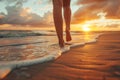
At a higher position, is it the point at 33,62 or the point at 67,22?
the point at 67,22

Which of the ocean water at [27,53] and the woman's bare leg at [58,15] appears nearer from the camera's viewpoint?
the ocean water at [27,53]

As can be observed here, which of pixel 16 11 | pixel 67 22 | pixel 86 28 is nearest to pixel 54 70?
pixel 67 22

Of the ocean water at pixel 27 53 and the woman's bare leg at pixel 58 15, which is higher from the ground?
the woman's bare leg at pixel 58 15

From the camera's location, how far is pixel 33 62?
2328 millimetres

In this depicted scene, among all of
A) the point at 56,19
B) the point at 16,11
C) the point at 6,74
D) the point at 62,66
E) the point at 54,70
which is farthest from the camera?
the point at 16,11

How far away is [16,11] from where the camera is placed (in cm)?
3991

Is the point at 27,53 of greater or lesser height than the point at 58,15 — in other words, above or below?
below

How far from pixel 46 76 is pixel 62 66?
43 centimetres

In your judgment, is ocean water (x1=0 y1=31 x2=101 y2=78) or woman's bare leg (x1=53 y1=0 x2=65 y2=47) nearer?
ocean water (x1=0 y1=31 x2=101 y2=78)

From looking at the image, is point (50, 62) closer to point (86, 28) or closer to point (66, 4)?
point (66, 4)

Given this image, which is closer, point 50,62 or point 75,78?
point 75,78

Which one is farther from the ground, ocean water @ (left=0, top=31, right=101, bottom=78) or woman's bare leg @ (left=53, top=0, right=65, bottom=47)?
woman's bare leg @ (left=53, top=0, right=65, bottom=47)

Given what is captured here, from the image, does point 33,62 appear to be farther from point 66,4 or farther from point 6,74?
point 66,4

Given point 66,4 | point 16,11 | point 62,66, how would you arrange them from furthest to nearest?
point 16,11 < point 66,4 < point 62,66
